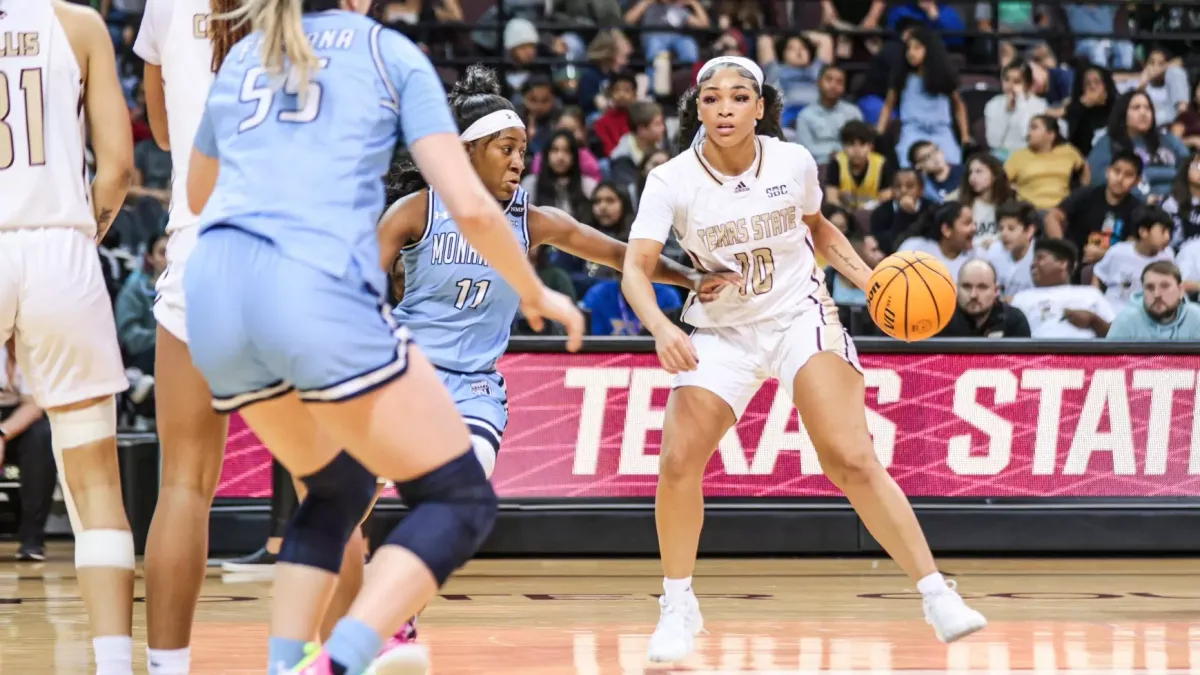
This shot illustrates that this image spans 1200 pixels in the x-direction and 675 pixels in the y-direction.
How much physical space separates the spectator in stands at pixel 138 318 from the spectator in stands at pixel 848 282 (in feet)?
13.6

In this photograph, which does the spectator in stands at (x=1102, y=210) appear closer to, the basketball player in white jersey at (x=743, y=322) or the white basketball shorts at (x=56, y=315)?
the basketball player in white jersey at (x=743, y=322)

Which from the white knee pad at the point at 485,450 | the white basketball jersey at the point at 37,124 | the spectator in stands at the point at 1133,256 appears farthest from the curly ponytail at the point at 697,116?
the spectator in stands at the point at 1133,256

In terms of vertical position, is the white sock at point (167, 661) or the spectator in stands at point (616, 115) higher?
the spectator in stands at point (616, 115)

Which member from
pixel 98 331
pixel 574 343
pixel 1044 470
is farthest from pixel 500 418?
pixel 1044 470

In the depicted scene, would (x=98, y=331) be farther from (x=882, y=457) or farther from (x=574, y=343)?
(x=882, y=457)

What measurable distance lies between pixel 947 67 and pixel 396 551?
10.5 metres

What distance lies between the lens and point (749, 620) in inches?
246

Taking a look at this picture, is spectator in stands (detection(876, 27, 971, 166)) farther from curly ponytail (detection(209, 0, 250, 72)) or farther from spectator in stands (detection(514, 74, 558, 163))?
curly ponytail (detection(209, 0, 250, 72))

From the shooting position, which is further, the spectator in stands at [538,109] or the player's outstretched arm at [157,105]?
the spectator in stands at [538,109]

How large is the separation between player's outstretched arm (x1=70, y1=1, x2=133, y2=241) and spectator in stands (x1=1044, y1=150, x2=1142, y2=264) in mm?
7936

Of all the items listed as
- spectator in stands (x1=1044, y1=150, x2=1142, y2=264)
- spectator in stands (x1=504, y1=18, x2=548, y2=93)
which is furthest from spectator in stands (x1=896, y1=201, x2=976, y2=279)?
spectator in stands (x1=504, y1=18, x2=548, y2=93)

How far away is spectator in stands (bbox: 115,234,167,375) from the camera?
379 inches

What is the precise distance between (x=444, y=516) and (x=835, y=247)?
282 cm

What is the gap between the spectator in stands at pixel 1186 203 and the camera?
10961 mm
